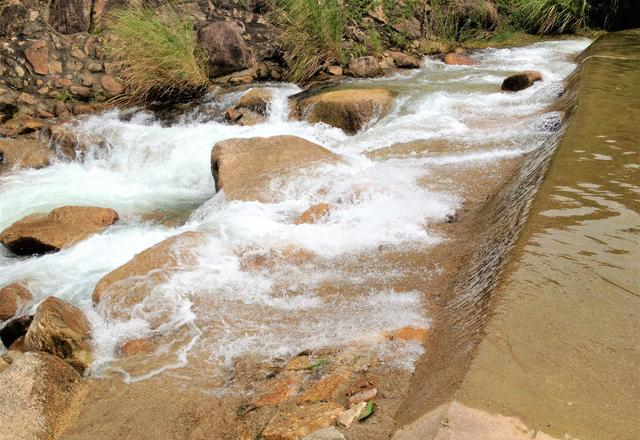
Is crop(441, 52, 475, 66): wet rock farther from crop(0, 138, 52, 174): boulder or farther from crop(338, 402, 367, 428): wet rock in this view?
crop(338, 402, 367, 428): wet rock

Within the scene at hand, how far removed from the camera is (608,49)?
24.9 feet

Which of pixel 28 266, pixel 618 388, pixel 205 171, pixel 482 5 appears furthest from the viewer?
pixel 482 5

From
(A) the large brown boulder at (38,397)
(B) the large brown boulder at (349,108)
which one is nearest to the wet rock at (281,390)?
(A) the large brown boulder at (38,397)

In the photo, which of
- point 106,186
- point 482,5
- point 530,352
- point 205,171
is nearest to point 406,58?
point 482,5

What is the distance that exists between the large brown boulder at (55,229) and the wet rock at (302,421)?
3.27 metres

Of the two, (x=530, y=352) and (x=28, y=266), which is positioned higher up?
(x=530, y=352)

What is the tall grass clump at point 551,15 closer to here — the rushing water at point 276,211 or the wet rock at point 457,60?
the wet rock at point 457,60

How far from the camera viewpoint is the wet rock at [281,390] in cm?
258

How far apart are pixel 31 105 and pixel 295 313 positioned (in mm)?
6491

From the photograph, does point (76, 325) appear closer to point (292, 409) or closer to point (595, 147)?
point (292, 409)

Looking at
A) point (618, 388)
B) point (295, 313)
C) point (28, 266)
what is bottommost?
point (28, 266)

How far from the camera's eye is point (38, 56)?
27.7ft

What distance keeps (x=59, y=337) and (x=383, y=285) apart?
185cm

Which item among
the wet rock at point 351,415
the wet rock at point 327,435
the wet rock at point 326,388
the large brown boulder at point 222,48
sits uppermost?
the large brown boulder at point 222,48
